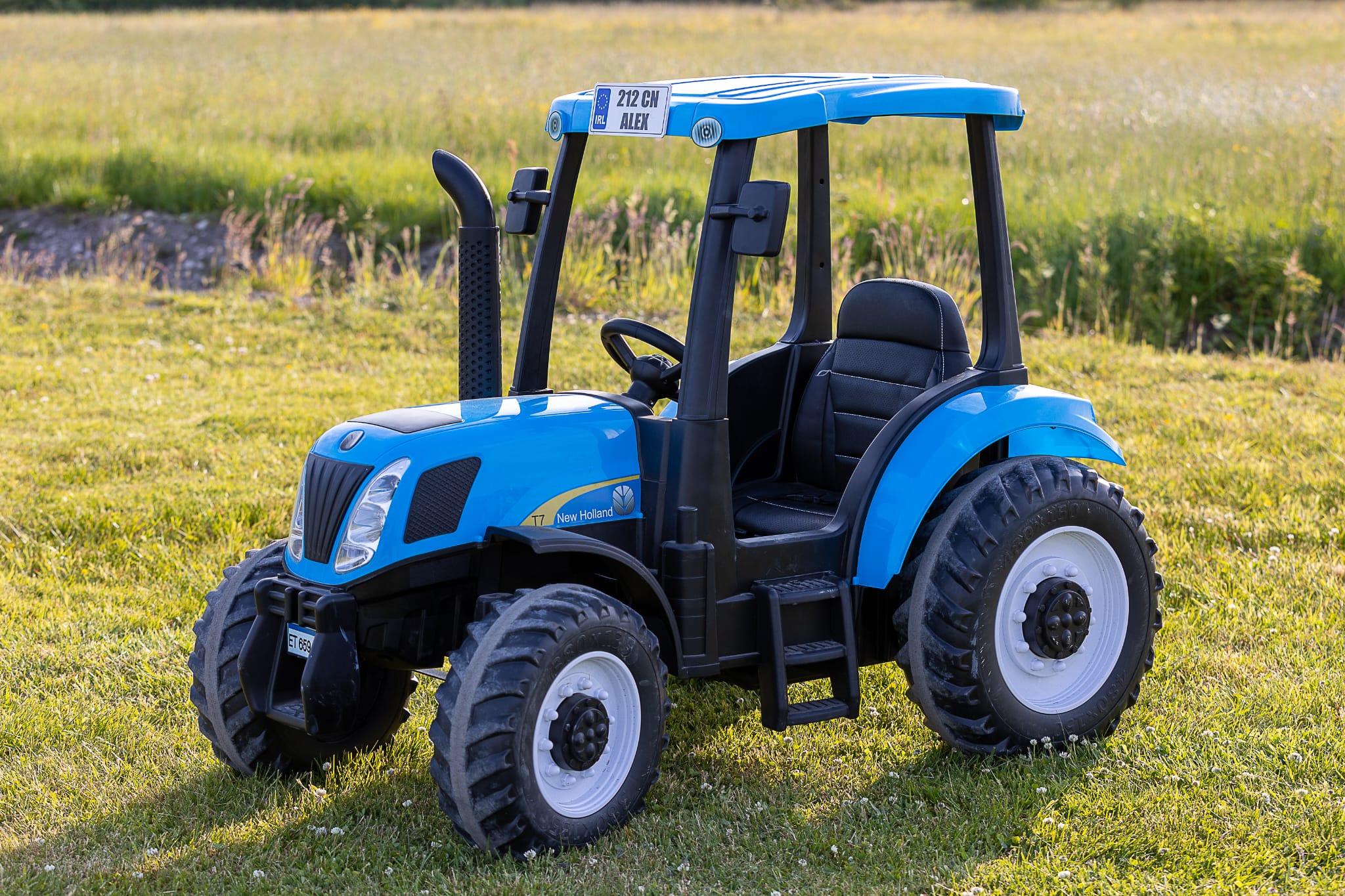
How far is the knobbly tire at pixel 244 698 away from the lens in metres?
3.70

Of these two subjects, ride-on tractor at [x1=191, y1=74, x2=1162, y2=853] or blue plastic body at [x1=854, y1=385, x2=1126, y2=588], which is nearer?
ride-on tractor at [x1=191, y1=74, x2=1162, y2=853]

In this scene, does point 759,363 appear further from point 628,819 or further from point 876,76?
point 628,819

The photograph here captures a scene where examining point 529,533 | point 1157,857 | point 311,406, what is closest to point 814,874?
point 1157,857

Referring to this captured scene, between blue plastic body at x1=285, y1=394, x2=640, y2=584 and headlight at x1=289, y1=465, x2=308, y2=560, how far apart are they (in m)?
0.02

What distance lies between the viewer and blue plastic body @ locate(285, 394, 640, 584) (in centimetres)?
345

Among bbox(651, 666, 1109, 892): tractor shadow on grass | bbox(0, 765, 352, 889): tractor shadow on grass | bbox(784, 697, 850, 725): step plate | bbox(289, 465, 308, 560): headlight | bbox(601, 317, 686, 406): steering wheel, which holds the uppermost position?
bbox(601, 317, 686, 406): steering wheel

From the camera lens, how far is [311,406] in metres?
7.47

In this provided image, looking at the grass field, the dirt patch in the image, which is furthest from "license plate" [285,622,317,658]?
the dirt patch

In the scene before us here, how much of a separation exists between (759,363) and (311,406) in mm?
3612

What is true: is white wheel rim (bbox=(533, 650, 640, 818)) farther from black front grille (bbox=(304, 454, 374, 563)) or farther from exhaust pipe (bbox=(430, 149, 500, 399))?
exhaust pipe (bbox=(430, 149, 500, 399))

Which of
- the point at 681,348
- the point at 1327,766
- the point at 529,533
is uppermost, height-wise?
the point at 681,348

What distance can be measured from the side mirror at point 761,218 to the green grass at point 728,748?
4.79 ft

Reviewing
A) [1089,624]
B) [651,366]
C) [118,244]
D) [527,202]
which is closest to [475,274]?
[527,202]

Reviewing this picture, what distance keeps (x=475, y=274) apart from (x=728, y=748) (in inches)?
60.6
